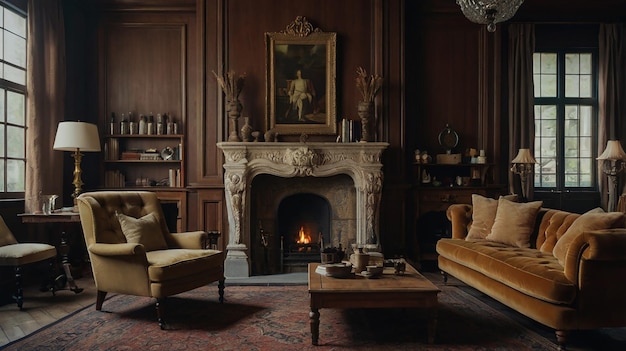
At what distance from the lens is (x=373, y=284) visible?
10.8 feet

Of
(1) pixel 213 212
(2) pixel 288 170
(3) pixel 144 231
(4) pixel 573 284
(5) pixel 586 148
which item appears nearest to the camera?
(4) pixel 573 284

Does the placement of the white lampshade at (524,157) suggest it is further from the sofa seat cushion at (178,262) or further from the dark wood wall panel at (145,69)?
the dark wood wall panel at (145,69)

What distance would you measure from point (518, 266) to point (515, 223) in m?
1.11

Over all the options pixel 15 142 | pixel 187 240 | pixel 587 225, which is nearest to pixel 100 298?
pixel 187 240

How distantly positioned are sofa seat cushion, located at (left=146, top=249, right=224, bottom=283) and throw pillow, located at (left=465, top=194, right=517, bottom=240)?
2.52m

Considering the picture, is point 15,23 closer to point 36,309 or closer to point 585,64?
point 36,309

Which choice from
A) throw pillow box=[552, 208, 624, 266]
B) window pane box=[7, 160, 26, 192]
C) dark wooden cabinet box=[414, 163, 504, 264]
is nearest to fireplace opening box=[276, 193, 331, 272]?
dark wooden cabinet box=[414, 163, 504, 264]

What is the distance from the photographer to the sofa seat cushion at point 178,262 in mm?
3561

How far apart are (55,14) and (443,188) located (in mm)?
5100

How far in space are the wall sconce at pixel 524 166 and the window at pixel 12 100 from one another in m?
5.75

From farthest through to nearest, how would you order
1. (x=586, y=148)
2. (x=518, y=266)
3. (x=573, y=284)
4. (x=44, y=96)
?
(x=586, y=148) → (x=44, y=96) → (x=518, y=266) → (x=573, y=284)

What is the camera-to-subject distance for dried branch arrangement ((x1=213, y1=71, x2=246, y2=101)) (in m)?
5.71

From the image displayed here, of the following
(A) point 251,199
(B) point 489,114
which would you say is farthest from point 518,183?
(A) point 251,199

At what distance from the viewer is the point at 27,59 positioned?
512 cm
